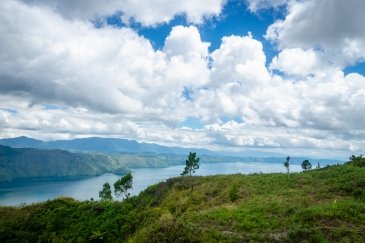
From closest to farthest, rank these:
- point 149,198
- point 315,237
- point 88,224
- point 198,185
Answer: point 315,237, point 88,224, point 198,185, point 149,198

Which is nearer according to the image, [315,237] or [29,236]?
[315,237]

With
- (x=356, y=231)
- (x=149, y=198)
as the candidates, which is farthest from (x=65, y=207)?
(x=356, y=231)

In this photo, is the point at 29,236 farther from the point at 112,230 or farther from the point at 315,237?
the point at 315,237

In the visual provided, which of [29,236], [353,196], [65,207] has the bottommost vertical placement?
[29,236]

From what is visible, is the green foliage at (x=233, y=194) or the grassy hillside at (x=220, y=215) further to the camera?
the green foliage at (x=233, y=194)

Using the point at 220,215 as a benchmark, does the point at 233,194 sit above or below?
above

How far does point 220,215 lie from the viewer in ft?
84.5

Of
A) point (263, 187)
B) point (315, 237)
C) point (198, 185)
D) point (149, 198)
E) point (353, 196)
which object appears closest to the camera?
point (315, 237)

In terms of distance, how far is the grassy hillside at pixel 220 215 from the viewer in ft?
69.6

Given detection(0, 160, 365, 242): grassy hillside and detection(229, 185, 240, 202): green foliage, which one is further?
detection(229, 185, 240, 202): green foliage

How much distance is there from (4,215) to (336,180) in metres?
38.3

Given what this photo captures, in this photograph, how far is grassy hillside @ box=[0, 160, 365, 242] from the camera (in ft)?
69.6

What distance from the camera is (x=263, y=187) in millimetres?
36969

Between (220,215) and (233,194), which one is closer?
(220,215)
